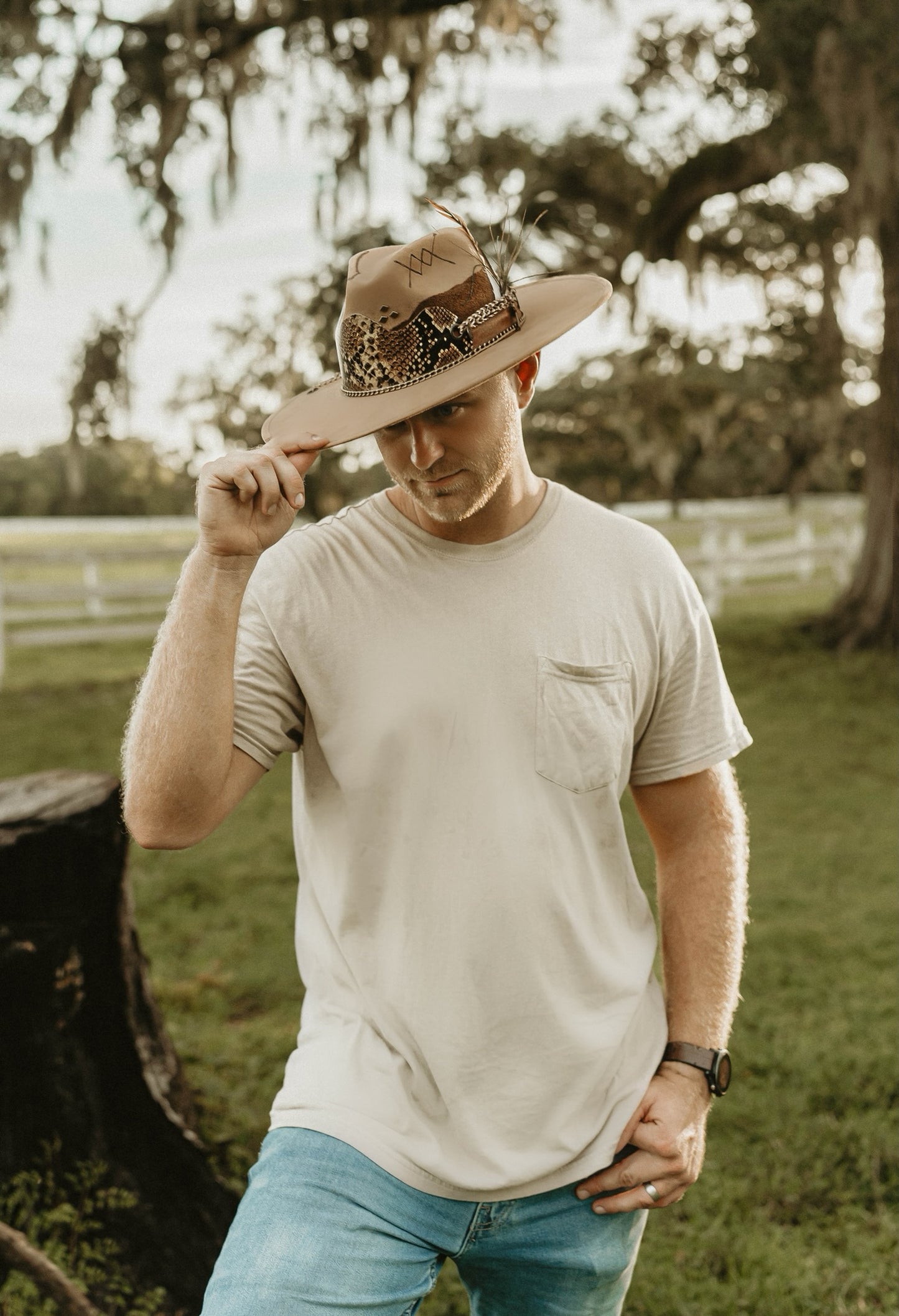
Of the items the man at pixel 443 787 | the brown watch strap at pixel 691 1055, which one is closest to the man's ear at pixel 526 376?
the man at pixel 443 787

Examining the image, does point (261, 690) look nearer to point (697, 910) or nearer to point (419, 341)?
point (419, 341)

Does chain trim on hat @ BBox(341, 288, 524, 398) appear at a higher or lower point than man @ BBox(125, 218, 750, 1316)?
higher

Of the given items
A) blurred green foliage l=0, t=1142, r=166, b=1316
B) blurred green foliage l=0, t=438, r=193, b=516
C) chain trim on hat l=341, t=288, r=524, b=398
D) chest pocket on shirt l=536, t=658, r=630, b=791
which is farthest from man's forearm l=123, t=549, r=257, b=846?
blurred green foliage l=0, t=438, r=193, b=516

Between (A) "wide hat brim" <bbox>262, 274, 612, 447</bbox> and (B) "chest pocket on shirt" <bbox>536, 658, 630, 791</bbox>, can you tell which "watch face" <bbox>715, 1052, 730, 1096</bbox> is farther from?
(A) "wide hat brim" <bbox>262, 274, 612, 447</bbox>

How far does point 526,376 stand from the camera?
203cm

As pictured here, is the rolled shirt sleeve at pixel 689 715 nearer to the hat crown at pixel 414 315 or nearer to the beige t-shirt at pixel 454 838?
the beige t-shirt at pixel 454 838

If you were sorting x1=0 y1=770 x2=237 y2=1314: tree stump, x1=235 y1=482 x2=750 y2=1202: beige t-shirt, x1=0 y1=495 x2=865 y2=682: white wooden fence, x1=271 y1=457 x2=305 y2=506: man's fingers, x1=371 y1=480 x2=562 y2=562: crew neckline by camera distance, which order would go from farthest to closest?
x1=0 y1=495 x2=865 y2=682: white wooden fence < x1=0 y1=770 x2=237 y2=1314: tree stump < x1=371 y1=480 x2=562 y2=562: crew neckline < x1=235 y1=482 x2=750 y2=1202: beige t-shirt < x1=271 y1=457 x2=305 y2=506: man's fingers

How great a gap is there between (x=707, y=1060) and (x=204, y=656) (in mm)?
Result: 1070

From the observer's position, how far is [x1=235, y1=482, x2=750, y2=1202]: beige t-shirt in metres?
1.82

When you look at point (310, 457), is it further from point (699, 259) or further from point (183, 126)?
point (699, 259)

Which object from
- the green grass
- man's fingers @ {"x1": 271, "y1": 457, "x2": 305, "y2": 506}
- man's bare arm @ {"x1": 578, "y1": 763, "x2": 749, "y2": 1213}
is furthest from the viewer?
the green grass

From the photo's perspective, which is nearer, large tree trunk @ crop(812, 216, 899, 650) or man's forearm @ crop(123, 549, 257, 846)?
man's forearm @ crop(123, 549, 257, 846)

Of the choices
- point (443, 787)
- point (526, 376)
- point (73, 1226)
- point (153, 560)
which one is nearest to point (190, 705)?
point (443, 787)

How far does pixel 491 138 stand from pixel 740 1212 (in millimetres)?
12074
